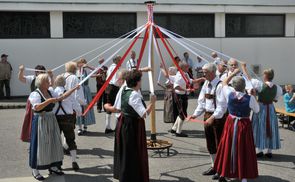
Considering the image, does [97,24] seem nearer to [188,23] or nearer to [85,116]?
[188,23]

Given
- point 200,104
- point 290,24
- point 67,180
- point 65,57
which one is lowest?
point 67,180

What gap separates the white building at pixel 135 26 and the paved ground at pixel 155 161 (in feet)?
20.0

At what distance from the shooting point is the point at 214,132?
614cm

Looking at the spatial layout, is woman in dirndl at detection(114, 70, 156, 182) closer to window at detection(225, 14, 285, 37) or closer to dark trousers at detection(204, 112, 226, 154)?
Result: dark trousers at detection(204, 112, 226, 154)

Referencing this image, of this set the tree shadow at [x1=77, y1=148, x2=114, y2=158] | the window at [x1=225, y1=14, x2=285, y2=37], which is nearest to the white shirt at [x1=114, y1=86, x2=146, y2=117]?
the tree shadow at [x1=77, y1=148, x2=114, y2=158]

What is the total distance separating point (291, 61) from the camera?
59.2 feet

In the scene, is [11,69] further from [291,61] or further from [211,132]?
[291,61]

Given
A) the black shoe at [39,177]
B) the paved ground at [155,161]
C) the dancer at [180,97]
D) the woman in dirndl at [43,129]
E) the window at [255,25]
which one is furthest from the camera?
the window at [255,25]

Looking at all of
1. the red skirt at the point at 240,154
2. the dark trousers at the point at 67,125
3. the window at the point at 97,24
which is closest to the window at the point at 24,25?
the window at the point at 97,24

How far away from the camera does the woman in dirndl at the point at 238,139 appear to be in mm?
5484

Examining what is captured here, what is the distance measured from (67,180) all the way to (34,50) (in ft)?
32.2

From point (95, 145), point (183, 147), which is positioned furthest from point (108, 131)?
point (183, 147)

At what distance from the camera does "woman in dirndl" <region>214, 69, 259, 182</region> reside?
5484mm

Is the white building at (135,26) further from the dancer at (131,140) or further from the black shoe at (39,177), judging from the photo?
the dancer at (131,140)
